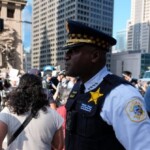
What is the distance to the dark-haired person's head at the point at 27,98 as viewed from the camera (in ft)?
10.6

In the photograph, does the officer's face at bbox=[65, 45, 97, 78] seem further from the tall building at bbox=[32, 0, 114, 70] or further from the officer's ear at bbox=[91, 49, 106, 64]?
the tall building at bbox=[32, 0, 114, 70]

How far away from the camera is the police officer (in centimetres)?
160

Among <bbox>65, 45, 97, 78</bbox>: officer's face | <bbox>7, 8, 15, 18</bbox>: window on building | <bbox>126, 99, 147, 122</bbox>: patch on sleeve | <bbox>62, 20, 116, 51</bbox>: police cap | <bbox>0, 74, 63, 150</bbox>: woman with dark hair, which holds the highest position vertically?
<bbox>7, 8, 15, 18</bbox>: window on building

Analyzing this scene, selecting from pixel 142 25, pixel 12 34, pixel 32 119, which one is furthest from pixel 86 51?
pixel 142 25

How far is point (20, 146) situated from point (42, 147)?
224 millimetres

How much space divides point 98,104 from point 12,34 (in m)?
38.3

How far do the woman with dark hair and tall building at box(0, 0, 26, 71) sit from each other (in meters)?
34.0

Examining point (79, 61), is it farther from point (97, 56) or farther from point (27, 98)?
point (27, 98)

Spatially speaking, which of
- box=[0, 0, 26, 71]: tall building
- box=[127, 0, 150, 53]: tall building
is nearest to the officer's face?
box=[0, 0, 26, 71]: tall building

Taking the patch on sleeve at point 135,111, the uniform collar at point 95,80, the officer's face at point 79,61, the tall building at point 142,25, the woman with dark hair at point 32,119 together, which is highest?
the tall building at point 142,25

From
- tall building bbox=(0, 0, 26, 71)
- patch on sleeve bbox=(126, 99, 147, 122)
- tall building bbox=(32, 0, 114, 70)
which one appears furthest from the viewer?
tall building bbox=(32, 0, 114, 70)

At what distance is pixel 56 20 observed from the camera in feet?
440

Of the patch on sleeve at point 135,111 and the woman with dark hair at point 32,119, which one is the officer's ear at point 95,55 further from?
the woman with dark hair at point 32,119

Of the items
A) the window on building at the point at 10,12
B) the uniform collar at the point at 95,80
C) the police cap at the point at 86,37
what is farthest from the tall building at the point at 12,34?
the uniform collar at the point at 95,80
